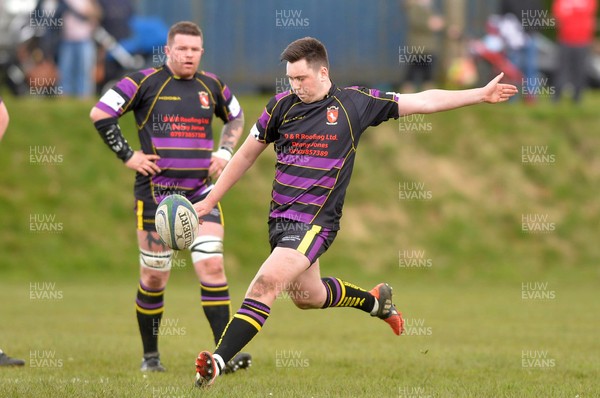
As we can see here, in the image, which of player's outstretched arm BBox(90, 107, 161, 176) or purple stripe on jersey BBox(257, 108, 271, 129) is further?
player's outstretched arm BBox(90, 107, 161, 176)

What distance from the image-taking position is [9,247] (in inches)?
761

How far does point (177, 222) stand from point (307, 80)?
4.59 feet

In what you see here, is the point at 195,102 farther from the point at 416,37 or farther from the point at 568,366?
the point at 416,37

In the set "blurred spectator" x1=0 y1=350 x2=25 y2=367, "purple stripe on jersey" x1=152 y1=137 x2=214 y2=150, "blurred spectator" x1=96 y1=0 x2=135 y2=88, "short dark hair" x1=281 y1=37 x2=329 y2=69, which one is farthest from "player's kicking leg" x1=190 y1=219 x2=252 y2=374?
"blurred spectator" x1=96 y1=0 x2=135 y2=88

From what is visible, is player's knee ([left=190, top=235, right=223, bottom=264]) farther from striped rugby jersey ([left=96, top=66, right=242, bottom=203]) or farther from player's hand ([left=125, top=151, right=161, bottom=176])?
player's hand ([left=125, top=151, right=161, bottom=176])

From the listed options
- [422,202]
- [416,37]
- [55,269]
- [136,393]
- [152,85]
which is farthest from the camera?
[416,37]

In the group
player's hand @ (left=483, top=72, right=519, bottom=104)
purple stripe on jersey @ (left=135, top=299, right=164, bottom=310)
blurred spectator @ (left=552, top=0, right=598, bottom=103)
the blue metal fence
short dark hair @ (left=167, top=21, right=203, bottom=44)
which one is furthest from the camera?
blurred spectator @ (left=552, top=0, right=598, bottom=103)

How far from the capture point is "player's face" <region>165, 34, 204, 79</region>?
9.41 meters

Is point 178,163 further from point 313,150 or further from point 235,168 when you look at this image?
point 313,150

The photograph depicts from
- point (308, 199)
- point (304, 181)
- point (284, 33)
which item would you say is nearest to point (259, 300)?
point (308, 199)

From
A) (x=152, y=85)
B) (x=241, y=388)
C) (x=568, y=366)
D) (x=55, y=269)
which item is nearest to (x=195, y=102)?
(x=152, y=85)

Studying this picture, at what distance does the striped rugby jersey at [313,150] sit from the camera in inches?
322

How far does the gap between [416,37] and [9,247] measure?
377 inches

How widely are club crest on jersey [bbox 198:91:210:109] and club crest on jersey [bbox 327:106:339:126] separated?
5.79ft
